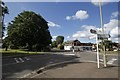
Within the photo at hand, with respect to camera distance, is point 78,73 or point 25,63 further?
point 25,63

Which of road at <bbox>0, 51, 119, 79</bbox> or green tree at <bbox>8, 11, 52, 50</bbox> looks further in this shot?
green tree at <bbox>8, 11, 52, 50</bbox>

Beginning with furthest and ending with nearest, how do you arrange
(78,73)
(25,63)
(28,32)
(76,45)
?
(76,45) < (28,32) < (25,63) < (78,73)

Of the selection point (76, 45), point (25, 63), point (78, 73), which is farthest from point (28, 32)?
point (76, 45)

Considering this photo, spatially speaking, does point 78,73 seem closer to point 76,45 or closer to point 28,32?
point 28,32

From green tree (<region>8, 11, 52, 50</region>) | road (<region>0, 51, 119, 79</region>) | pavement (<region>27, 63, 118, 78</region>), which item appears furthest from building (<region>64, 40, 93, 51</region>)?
pavement (<region>27, 63, 118, 78</region>)

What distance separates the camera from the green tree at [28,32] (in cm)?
6203

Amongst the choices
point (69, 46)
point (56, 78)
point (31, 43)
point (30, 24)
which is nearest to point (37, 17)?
point (30, 24)

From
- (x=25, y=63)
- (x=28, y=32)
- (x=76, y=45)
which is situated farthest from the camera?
(x=76, y=45)

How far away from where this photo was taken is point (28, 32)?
61656 mm

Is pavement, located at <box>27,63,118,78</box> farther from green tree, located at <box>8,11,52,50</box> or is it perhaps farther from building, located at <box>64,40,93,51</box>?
building, located at <box>64,40,93,51</box>

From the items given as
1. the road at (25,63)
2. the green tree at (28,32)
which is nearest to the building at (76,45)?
the green tree at (28,32)

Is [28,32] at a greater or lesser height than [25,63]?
greater

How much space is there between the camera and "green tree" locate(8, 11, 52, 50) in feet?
204

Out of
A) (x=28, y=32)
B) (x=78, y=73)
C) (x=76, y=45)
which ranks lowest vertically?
(x=78, y=73)
